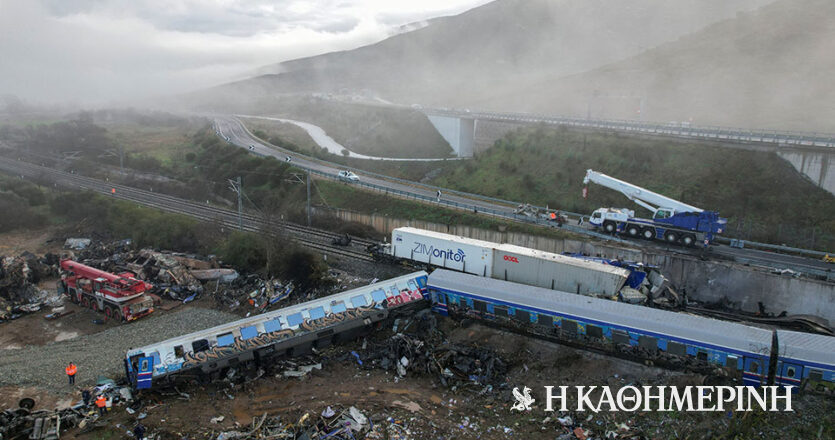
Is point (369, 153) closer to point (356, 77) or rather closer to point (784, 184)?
point (784, 184)

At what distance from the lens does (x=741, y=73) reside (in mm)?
70625

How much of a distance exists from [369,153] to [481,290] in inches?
1993

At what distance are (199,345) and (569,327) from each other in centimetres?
1516

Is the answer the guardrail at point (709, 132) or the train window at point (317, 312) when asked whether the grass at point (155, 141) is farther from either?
the train window at point (317, 312)

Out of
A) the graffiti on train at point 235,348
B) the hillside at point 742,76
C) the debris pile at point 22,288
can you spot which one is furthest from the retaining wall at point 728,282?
the hillside at point 742,76

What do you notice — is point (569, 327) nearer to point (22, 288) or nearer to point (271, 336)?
point (271, 336)

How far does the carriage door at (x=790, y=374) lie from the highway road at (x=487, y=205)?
422 inches

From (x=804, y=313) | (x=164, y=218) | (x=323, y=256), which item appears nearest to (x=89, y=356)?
(x=323, y=256)

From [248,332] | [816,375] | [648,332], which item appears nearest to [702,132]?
[648,332]

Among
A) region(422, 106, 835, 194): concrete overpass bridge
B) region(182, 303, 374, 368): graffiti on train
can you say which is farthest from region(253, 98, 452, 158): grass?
region(182, 303, 374, 368): graffiti on train

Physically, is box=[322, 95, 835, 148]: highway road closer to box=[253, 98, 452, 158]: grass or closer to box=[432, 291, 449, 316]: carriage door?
box=[253, 98, 452, 158]: grass

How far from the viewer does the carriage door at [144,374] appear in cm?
1934

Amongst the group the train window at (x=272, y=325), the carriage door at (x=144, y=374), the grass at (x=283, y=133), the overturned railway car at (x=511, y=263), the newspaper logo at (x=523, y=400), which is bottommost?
the newspaper logo at (x=523, y=400)

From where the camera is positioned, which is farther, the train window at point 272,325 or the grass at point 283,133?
the grass at point 283,133
